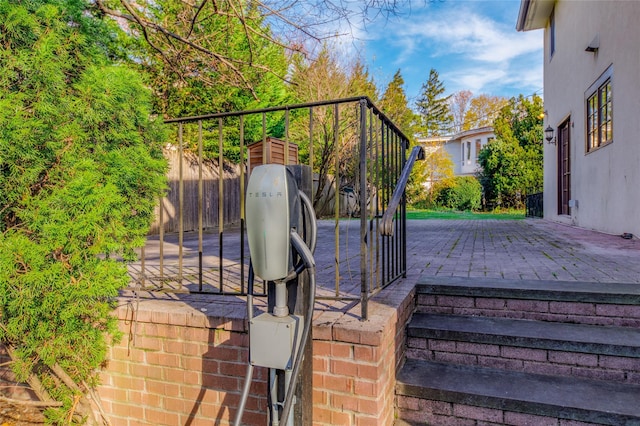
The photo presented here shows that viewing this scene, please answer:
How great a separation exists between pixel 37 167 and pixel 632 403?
8.60 ft

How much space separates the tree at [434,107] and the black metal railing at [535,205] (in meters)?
19.1

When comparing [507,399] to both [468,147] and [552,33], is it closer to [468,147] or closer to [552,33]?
[552,33]

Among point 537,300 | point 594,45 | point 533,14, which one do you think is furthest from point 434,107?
point 537,300

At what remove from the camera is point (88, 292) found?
5.57 ft

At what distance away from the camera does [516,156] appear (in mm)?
16172

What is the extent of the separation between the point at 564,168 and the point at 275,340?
9939 mm

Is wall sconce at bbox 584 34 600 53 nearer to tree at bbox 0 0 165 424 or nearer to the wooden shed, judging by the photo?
the wooden shed

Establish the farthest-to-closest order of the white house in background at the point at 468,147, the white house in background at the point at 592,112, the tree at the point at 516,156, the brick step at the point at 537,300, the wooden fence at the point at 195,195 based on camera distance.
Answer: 1. the white house in background at the point at 468,147
2. the tree at the point at 516,156
3. the wooden fence at the point at 195,195
4. the white house in background at the point at 592,112
5. the brick step at the point at 537,300

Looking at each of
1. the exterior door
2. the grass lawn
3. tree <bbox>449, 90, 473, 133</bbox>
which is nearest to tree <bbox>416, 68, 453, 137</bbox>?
tree <bbox>449, 90, 473, 133</bbox>

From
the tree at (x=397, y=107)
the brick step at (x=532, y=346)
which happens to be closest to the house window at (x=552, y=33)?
the tree at (x=397, y=107)

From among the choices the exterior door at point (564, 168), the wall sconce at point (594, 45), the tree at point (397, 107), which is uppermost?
the tree at point (397, 107)

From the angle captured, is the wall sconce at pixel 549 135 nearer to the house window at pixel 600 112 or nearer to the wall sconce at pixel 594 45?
the house window at pixel 600 112

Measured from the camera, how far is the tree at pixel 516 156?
16047 mm

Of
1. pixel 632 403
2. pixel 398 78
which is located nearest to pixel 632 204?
pixel 632 403
